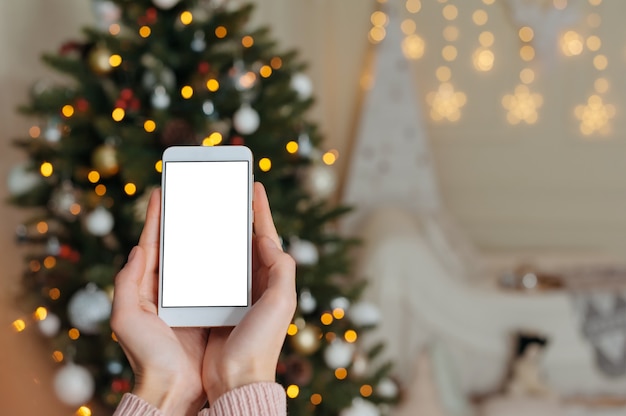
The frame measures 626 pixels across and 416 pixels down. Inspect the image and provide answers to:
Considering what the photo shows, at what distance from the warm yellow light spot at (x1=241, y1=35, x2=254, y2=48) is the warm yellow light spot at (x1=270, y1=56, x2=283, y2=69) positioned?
0.07 m

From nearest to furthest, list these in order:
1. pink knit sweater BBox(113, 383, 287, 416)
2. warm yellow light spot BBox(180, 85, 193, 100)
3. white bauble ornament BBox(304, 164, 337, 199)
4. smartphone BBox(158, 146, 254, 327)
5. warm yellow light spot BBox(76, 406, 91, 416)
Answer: pink knit sweater BBox(113, 383, 287, 416) → smartphone BBox(158, 146, 254, 327) → warm yellow light spot BBox(76, 406, 91, 416) → warm yellow light spot BBox(180, 85, 193, 100) → white bauble ornament BBox(304, 164, 337, 199)

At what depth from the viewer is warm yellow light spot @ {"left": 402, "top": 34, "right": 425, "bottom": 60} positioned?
12.3 feet

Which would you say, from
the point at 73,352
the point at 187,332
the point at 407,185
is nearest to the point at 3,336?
the point at 73,352

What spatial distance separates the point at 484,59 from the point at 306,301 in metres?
2.61

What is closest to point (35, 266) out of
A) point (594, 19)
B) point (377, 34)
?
point (377, 34)

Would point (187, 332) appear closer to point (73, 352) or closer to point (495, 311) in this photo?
point (73, 352)

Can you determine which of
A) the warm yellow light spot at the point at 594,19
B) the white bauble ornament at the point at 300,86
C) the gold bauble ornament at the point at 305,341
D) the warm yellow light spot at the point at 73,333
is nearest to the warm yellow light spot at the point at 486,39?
the warm yellow light spot at the point at 594,19

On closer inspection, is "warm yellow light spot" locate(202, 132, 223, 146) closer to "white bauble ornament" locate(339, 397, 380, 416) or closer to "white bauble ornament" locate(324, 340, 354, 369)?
"white bauble ornament" locate(324, 340, 354, 369)

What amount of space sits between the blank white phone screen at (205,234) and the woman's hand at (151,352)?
6 cm

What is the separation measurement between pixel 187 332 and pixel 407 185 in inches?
113

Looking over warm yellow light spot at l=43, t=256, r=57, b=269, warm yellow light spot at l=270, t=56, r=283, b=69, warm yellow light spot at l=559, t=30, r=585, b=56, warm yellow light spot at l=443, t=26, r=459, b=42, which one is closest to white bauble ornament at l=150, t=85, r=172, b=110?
warm yellow light spot at l=270, t=56, r=283, b=69

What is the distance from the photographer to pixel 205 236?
0.86 metres

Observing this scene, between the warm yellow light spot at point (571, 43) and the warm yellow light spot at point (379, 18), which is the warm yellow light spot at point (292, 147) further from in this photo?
the warm yellow light spot at point (571, 43)

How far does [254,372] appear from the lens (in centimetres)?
73
